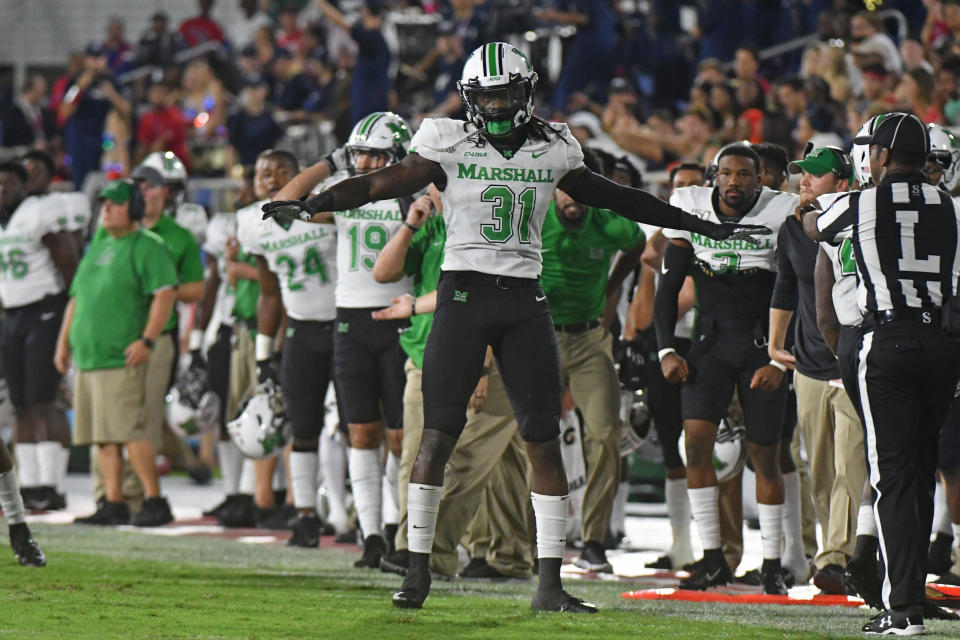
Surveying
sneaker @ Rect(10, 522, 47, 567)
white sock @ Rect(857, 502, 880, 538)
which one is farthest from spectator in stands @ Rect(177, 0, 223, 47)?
white sock @ Rect(857, 502, 880, 538)

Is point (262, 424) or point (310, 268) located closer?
point (310, 268)

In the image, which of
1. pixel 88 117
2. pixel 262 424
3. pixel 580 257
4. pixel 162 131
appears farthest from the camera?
pixel 88 117

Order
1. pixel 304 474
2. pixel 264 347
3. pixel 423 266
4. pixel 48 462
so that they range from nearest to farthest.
→ pixel 423 266 < pixel 304 474 < pixel 264 347 < pixel 48 462

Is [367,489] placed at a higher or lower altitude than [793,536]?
higher

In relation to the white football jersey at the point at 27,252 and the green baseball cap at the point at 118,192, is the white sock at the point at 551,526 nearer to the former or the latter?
the green baseball cap at the point at 118,192

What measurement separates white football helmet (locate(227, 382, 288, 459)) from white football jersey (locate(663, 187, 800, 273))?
3.09m

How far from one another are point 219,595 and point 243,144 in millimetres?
10032

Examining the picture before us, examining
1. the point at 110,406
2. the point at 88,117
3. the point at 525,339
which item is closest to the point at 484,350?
the point at 525,339

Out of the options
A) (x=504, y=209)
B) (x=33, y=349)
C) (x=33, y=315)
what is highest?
(x=504, y=209)

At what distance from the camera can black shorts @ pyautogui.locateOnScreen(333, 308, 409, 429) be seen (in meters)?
8.43

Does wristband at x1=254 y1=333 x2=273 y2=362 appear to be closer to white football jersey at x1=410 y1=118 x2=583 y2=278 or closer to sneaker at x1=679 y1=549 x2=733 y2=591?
sneaker at x1=679 y1=549 x2=733 y2=591

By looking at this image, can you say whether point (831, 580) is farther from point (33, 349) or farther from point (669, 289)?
point (33, 349)

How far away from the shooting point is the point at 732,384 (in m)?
7.78

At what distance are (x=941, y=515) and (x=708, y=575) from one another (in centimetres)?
141
